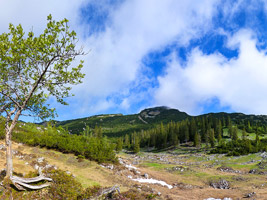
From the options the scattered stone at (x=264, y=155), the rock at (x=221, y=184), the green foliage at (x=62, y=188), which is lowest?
the rock at (x=221, y=184)

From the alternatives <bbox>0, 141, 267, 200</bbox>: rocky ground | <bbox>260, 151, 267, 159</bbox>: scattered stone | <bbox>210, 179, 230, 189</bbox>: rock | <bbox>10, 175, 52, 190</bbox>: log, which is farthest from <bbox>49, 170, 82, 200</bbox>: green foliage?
<bbox>260, 151, 267, 159</bbox>: scattered stone

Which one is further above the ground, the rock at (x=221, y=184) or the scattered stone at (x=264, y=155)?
the scattered stone at (x=264, y=155)

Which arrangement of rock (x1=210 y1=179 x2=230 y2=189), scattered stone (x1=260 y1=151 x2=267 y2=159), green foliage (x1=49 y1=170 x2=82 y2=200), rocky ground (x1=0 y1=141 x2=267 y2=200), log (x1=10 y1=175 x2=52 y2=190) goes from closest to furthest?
1. log (x1=10 y1=175 x2=52 y2=190)
2. green foliage (x1=49 y1=170 x2=82 y2=200)
3. rocky ground (x1=0 y1=141 x2=267 y2=200)
4. rock (x1=210 y1=179 x2=230 y2=189)
5. scattered stone (x1=260 y1=151 x2=267 y2=159)

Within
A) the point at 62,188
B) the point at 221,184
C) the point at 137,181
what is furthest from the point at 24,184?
the point at 221,184

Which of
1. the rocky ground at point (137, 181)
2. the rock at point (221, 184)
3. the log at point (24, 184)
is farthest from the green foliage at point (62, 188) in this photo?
the rock at point (221, 184)

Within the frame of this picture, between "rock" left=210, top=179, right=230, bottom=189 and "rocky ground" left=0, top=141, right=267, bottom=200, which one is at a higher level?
"rocky ground" left=0, top=141, right=267, bottom=200

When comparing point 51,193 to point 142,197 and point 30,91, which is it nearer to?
point 142,197

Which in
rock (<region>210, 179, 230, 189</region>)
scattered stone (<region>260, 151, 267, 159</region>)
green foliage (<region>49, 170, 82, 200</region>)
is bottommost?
rock (<region>210, 179, 230, 189</region>)

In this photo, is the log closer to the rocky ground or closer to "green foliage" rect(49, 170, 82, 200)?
"green foliage" rect(49, 170, 82, 200)

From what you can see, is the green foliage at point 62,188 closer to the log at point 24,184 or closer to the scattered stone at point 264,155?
the log at point 24,184

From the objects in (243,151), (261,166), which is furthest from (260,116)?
(261,166)

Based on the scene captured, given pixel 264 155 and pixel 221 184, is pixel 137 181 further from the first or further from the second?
pixel 264 155

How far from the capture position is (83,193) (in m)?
11.8

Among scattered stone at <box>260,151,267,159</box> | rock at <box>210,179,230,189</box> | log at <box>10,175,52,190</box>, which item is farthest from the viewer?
scattered stone at <box>260,151,267,159</box>
